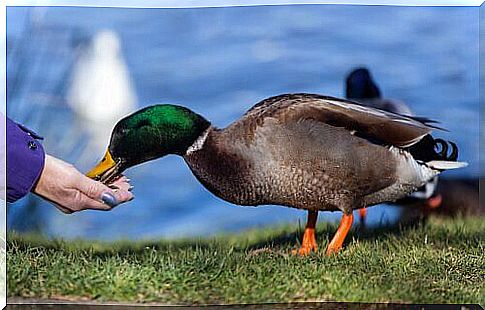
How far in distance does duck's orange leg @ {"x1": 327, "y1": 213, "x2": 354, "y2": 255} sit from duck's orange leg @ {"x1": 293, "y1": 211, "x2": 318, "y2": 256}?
56 mm

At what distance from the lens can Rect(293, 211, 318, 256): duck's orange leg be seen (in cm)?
291

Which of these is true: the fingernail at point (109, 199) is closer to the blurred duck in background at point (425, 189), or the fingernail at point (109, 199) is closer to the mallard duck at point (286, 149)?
the mallard duck at point (286, 149)

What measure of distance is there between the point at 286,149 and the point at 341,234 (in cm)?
35

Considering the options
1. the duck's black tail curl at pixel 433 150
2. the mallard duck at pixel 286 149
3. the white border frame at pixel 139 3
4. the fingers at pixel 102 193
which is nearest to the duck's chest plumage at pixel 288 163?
the mallard duck at pixel 286 149

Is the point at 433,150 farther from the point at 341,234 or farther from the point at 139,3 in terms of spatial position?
the point at 139,3

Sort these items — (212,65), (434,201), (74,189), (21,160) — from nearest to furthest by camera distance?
(21,160), (74,189), (212,65), (434,201)

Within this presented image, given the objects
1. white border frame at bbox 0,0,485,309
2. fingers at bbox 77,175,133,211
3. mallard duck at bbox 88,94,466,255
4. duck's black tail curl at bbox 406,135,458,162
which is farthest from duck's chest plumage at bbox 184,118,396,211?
white border frame at bbox 0,0,485,309

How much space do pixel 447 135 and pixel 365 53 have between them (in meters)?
0.39

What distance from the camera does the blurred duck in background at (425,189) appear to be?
9.55ft

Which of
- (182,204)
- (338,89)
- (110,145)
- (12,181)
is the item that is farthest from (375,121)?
(12,181)

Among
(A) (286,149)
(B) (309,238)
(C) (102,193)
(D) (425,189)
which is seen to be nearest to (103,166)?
(C) (102,193)

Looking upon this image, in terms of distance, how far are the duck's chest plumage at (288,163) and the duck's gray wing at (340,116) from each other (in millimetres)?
22

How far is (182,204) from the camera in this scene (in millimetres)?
2887

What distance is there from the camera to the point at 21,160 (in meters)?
2.65
